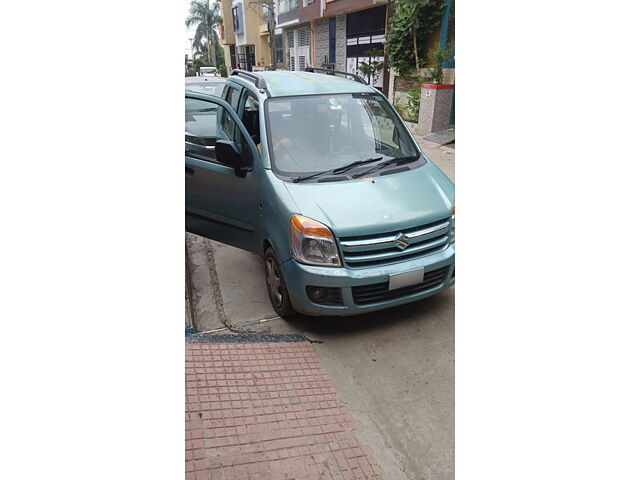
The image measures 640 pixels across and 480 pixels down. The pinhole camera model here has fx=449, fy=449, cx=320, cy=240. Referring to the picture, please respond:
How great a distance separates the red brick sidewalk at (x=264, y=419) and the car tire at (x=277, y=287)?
19.4 inches

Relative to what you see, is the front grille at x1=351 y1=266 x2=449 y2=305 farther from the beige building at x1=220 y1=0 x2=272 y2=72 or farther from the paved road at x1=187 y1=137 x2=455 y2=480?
the beige building at x1=220 y1=0 x2=272 y2=72

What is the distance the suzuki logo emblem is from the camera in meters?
3.49

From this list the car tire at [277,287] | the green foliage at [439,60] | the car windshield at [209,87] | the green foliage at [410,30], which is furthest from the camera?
the green foliage at [410,30]

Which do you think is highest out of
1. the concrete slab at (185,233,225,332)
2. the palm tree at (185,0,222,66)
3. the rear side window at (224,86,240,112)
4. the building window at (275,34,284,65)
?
the palm tree at (185,0,222,66)

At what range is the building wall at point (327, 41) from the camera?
69.0 feet

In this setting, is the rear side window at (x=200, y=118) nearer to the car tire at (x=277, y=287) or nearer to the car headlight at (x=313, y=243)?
the car tire at (x=277, y=287)

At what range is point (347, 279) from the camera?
341 cm

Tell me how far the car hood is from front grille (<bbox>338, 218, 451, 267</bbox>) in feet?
0.17

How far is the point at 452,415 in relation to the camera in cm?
288

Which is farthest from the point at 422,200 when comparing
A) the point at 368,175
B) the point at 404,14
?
the point at 404,14

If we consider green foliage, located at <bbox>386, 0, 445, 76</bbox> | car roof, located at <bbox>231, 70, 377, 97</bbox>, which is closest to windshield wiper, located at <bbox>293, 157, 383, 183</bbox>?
car roof, located at <bbox>231, 70, 377, 97</bbox>

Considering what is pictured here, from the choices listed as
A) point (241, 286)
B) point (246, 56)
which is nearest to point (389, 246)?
point (241, 286)

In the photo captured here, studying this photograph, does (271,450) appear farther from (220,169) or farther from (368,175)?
(220,169)

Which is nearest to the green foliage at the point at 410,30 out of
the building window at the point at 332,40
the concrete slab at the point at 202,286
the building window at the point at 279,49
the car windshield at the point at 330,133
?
the building window at the point at 332,40
